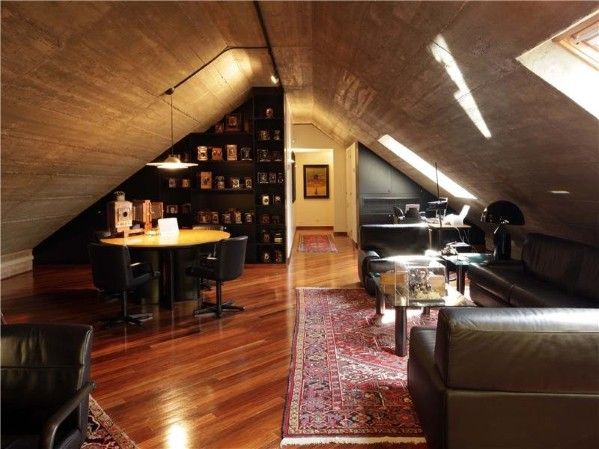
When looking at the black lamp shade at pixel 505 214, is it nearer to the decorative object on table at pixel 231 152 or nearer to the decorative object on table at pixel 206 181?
the decorative object on table at pixel 231 152

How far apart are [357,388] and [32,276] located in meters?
5.71

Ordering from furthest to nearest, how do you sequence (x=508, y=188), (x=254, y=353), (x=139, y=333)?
(x=508, y=188)
(x=139, y=333)
(x=254, y=353)

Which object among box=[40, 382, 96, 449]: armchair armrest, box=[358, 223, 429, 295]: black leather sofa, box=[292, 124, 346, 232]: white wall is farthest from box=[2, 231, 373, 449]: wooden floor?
box=[292, 124, 346, 232]: white wall

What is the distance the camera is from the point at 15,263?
21.1ft

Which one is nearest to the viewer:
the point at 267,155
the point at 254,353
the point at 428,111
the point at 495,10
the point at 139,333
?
the point at 495,10

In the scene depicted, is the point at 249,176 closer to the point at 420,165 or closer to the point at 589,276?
the point at 420,165

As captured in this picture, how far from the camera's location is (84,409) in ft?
5.68

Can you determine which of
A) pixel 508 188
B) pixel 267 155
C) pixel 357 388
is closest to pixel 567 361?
pixel 357 388

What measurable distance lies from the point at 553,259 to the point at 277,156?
14.6 ft

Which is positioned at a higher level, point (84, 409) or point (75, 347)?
Result: point (75, 347)

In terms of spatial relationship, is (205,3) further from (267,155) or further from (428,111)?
(267,155)

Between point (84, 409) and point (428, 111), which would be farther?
point (428, 111)

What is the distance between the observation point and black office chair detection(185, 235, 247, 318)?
4062 mm

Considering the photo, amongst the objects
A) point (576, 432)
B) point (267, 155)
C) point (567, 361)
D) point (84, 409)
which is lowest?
point (576, 432)
